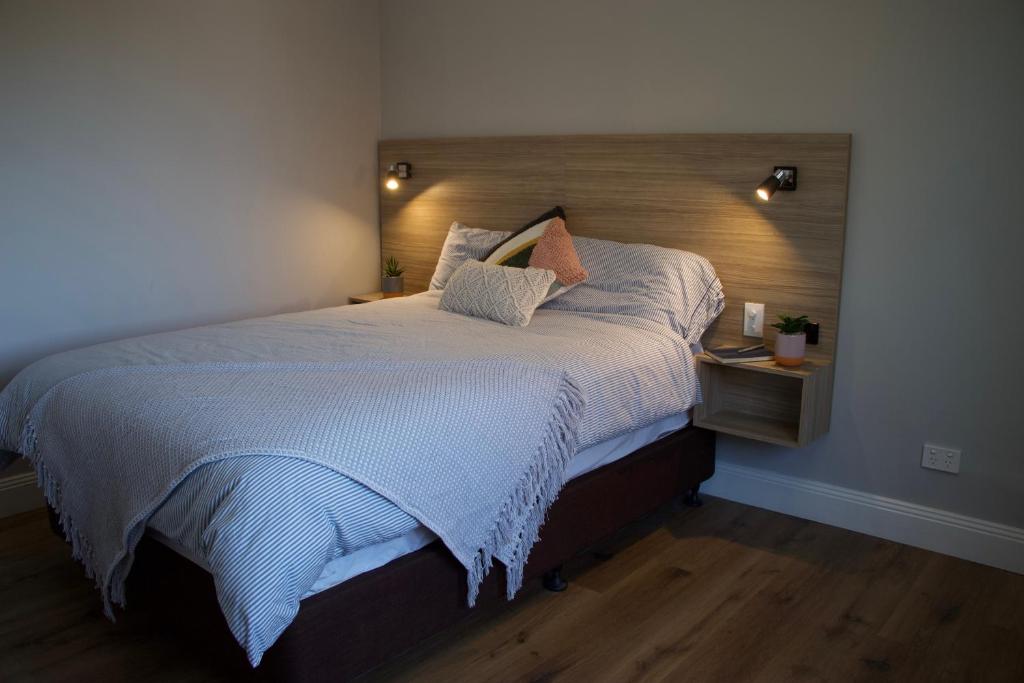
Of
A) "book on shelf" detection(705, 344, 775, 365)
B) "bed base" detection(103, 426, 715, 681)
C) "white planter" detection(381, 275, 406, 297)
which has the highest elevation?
"white planter" detection(381, 275, 406, 297)

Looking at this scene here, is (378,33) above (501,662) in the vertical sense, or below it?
above

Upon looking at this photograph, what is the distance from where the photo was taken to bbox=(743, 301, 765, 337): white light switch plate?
3.31 m

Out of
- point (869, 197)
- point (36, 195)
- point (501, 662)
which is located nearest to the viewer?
point (501, 662)

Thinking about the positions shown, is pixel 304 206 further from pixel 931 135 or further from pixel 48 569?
pixel 931 135

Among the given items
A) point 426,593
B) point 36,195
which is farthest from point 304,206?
point 426,593

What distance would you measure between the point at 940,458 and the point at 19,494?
11.1 ft

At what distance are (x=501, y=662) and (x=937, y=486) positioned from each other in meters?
1.69

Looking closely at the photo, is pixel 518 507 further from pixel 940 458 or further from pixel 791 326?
pixel 940 458

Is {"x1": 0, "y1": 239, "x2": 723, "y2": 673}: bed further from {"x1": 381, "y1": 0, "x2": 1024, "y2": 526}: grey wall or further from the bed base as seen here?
{"x1": 381, "y1": 0, "x2": 1024, "y2": 526}: grey wall

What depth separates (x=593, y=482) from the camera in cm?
277

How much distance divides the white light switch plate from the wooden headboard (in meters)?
0.02

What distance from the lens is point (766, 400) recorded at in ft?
10.9

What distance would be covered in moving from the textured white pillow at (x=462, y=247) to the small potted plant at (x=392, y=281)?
409mm

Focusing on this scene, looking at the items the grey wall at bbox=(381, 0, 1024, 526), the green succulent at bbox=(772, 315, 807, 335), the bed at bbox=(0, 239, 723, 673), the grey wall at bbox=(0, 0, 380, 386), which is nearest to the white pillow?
the bed at bbox=(0, 239, 723, 673)
